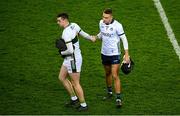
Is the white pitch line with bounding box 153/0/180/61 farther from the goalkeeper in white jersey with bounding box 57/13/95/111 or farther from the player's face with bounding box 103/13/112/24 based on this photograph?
the goalkeeper in white jersey with bounding box 57/13/95/111

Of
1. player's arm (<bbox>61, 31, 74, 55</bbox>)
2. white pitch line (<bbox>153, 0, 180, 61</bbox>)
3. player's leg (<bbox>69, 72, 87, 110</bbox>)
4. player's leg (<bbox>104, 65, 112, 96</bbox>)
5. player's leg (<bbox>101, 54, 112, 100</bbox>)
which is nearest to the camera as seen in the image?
player's arm (<bbox>61, 31, 74, 55</bbox>)

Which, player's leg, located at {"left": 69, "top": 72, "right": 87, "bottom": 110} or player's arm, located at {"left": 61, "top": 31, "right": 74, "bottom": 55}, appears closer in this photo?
player's arm, located at {"left": 61, "top": 31, "right": 74, "bottom": 55}

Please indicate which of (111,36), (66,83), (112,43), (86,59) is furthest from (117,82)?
(86,59)

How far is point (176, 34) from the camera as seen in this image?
14352mm

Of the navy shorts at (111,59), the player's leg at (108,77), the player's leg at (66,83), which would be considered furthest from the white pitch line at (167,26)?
the player's leg at (66,83)

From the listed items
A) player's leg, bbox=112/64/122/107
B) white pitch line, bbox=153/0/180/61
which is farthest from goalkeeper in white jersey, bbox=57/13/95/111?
white pitch line, bbox=153/0/180/61

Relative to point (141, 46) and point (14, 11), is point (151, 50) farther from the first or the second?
point (14, 11)

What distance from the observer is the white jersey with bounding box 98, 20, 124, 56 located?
10.2 meters

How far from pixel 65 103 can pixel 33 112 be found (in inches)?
33.1

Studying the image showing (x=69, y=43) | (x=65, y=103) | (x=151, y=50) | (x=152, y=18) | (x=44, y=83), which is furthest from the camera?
(x=152, y=18)

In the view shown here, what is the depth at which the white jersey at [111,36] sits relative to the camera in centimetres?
1021

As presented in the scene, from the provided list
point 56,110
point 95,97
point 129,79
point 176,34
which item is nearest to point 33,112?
point 56,110

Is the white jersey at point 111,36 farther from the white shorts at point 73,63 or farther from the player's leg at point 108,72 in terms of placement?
the white shorts at point 73,63

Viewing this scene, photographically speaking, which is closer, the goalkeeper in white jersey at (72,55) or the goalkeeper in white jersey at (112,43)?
the goalkeeper in white jersey at (72,55)
